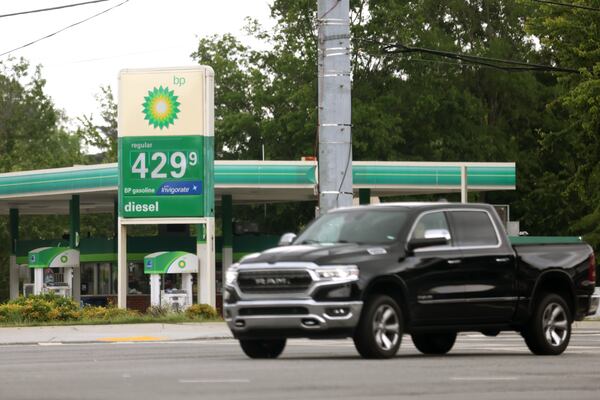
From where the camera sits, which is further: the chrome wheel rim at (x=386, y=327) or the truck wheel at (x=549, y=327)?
the truck wheel at (x=549, y=327)

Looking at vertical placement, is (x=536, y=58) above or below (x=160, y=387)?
above

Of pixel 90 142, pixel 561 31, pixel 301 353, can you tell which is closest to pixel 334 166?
pixel 301 353

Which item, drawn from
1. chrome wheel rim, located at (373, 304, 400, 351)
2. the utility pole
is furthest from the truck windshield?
the utility pole

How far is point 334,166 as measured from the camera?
28.3 metres

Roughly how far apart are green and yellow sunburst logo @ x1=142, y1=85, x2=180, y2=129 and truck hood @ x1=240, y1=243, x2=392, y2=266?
80.6 ft

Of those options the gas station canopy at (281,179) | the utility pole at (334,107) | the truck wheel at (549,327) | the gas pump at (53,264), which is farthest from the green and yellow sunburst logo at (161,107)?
the truck wheel at (549,327)

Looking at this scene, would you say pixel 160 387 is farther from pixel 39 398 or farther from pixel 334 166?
pixel 334 166

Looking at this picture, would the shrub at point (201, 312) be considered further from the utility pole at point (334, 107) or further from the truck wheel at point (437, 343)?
the truck wheel at point (437, 343)

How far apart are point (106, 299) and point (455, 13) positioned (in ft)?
82.7

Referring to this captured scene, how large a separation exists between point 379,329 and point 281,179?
3228 centimetres

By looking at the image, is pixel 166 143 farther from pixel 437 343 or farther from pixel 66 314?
pixel 437 343

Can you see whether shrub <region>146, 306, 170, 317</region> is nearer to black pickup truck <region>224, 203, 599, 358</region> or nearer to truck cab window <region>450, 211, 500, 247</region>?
black pickup truck <region>224, 203, 599, 358</region>

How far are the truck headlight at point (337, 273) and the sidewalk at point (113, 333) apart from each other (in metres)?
9.11

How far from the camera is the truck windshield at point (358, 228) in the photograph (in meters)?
19.3
